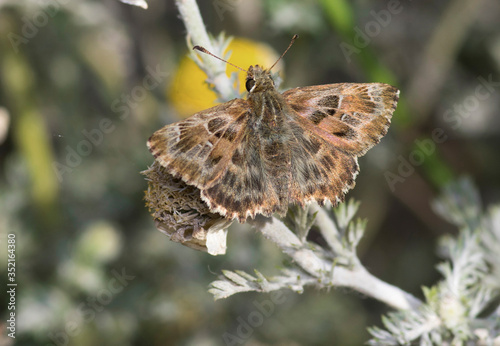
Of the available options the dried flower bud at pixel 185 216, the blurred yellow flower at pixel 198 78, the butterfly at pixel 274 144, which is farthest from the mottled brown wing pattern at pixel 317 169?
the blurred yellow flower at pixel 198 78

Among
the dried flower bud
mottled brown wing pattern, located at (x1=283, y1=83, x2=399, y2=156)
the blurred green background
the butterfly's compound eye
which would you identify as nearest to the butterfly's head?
the butterfly's compound eye

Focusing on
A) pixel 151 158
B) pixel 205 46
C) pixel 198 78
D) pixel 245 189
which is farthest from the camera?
pixel 151 158

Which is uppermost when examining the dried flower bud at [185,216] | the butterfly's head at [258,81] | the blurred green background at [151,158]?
the butterfly's head at [258,81]

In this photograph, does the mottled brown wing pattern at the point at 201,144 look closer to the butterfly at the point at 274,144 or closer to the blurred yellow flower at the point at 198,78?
the butterfly at the point at 274,144

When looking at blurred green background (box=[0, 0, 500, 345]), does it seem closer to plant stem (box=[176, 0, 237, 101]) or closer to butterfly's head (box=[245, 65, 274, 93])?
plant stem (box=[176, 0, 237, 101])

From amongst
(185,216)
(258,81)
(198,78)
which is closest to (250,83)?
(258,81)

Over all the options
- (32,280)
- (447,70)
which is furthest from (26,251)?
(447,70)

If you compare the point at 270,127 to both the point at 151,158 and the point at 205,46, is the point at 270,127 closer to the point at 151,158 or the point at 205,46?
the point at 205,46

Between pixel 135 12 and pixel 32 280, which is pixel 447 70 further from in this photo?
pixel 32 280
